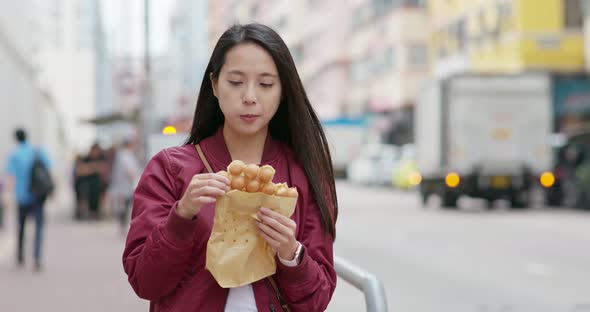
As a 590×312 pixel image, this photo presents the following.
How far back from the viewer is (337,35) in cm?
7331

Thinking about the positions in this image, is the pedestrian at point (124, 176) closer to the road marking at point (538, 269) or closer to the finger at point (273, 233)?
the road marking at point (538, 269)

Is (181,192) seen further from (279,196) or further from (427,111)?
(427,111)

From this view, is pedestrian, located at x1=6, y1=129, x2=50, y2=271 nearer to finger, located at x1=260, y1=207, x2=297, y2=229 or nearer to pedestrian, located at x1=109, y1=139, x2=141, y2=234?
pedestrian, located at x1=109, y1=139, x2=141, y2=234

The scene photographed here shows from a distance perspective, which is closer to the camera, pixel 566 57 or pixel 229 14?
pixel 566 57

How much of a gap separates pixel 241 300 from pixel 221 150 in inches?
15.1

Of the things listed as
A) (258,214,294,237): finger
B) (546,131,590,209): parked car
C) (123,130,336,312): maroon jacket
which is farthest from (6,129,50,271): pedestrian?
(546,131,590,209): parked car

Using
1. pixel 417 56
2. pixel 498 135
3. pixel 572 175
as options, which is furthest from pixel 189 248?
pixel 417 56

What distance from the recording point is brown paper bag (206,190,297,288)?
2.44 m

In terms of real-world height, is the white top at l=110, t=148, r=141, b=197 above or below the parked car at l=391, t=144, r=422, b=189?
above

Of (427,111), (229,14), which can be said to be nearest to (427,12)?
(427,111)

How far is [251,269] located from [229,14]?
116268mm

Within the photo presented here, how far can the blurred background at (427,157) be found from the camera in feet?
37.9

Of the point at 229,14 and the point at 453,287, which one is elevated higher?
the point at 229,14

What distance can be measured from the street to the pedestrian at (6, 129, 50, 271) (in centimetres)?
42
